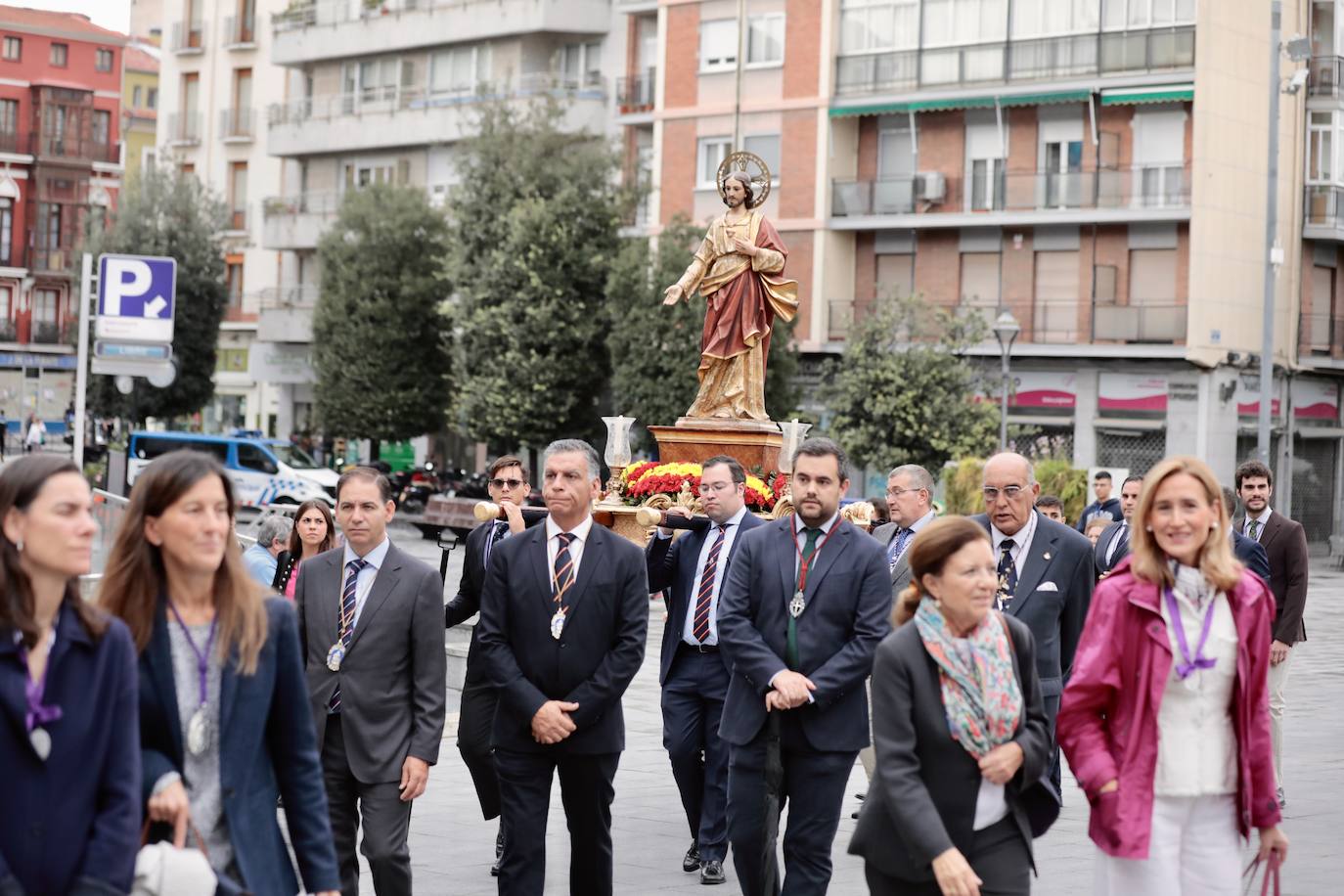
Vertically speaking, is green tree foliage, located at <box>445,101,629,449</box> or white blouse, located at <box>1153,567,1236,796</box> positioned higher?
green tree foliage, located at <box>445,101,629,449</box>

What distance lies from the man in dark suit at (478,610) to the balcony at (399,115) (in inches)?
1637

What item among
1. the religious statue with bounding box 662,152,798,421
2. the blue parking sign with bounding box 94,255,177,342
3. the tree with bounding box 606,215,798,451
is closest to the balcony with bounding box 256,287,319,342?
the tree with bounding box 606,215,798,451

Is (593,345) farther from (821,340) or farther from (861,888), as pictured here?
(861,888)

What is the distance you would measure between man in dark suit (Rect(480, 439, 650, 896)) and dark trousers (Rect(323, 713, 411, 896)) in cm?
43

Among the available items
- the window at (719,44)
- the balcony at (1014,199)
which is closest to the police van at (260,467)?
the balcony at (1014,199)

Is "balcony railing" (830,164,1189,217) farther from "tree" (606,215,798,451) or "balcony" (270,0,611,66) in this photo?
"balcony" (270,0,611,66)

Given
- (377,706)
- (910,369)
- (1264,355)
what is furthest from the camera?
(910,369)

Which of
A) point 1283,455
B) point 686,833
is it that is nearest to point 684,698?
point 686,833

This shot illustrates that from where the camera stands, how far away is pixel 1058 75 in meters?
44.2

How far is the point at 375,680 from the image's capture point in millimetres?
7312

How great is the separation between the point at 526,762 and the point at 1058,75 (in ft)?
127

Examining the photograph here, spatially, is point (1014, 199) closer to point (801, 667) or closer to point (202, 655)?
point (801, 667)

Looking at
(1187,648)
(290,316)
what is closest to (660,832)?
(1187,648)

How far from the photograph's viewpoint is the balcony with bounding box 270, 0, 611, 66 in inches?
2120
